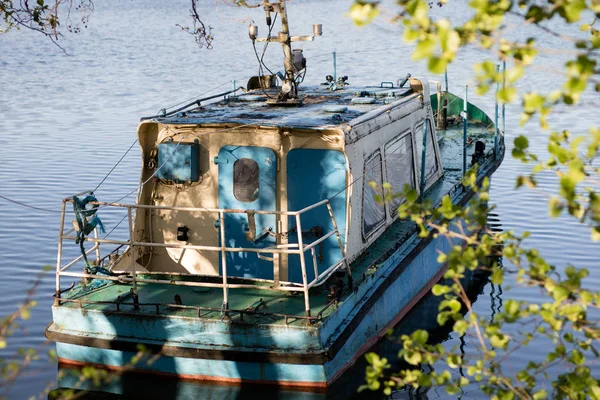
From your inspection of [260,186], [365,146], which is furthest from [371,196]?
[260,186]

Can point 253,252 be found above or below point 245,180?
below

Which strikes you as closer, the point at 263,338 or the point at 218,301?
the point at 263,338

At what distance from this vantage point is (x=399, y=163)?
1271 cm

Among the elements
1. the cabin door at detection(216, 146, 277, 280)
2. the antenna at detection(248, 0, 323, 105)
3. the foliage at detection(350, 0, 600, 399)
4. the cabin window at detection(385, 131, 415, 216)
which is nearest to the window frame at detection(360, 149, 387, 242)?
the cabin window at detection(385, 131, 415, 216)

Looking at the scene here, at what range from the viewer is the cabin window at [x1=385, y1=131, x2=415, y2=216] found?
40.0ft

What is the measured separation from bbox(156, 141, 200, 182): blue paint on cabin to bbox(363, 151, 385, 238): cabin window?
2.15 metres

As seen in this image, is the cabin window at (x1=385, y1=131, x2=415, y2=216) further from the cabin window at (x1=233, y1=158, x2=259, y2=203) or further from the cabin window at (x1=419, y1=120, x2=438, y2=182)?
the cabin window at (x1=233, y1=158, x2=259, y2=203)

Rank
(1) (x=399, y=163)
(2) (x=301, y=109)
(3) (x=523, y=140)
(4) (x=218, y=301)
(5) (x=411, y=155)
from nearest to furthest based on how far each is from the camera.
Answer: (3) (x=523, y=140) → (4) (x=218, y=301) → (2) (x=301, y=109) → (1) (x=399, y=163) → (5) (x=411, y=155)

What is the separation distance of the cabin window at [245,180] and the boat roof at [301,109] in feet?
1.70

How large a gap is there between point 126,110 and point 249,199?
16.7 meters

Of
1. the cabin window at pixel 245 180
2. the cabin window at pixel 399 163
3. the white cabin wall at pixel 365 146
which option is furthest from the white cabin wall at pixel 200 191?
the cabin window at pixel 399 163

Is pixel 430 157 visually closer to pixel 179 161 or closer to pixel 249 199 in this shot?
pixel 249 199

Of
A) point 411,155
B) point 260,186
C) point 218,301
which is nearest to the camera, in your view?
point 218,301

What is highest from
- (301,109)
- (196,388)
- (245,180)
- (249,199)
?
(301,109)
